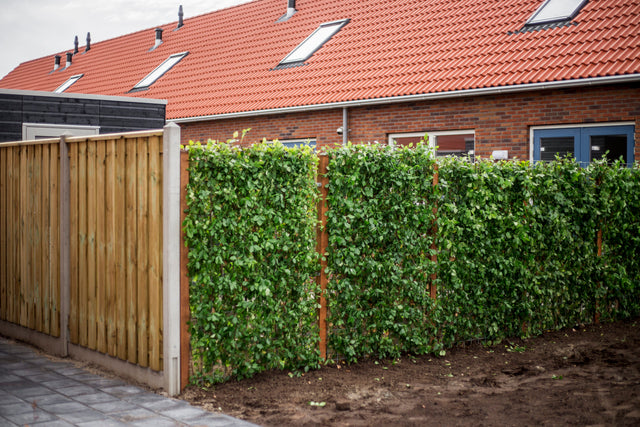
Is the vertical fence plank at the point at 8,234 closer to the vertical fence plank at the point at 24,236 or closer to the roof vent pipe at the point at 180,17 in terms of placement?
the vertical fence plank at the point at 24,236

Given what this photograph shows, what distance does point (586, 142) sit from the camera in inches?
455

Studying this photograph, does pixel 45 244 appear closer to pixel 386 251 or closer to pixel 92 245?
pixel 92 245

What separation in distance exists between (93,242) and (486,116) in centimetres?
860

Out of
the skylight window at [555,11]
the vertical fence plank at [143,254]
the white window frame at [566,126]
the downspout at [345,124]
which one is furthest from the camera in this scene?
the downspout at [345,124]

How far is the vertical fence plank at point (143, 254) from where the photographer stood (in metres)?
5.64

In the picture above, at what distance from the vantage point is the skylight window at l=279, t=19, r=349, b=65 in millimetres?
17573

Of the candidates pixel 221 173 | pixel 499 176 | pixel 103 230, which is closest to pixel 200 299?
pixel 221 173

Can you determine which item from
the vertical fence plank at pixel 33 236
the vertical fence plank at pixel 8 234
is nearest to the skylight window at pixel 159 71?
the vertical fence plank at pixel 8 234

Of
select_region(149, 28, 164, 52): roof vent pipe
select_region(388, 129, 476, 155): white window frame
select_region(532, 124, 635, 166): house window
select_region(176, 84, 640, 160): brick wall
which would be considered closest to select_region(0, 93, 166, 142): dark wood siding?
select_region(176, 84, 640, 160): brick wall

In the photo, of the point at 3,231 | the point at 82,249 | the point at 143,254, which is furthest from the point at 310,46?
the point at 143,254

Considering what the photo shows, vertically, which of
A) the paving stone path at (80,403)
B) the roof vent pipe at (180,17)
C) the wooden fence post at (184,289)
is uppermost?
the roof vent pipe at (180,17)

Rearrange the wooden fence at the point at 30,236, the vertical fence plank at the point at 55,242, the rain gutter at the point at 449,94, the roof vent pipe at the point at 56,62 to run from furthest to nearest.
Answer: the roof vent pipe at the point at 56,62
the rain gutter at the point at 449,94
the wooden fence at the point at 30,236
the vertical fence plank at the point at 55,242

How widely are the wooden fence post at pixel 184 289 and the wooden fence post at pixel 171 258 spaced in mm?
44

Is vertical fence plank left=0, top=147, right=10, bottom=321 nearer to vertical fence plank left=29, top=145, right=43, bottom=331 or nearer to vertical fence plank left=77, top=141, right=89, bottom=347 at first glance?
vertical fence plank left=29, top=145, right=43, bottom=331
